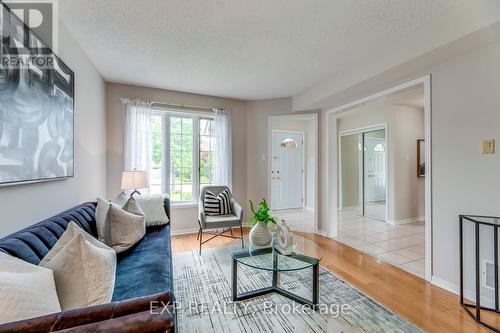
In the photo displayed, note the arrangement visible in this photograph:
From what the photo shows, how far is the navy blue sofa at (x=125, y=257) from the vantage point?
83cm

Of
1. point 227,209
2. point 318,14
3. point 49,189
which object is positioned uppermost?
point 318,14

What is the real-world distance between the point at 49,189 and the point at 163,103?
7.71ft

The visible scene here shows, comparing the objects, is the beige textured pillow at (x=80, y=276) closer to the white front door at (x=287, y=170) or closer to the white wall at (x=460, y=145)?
the white wall at (x=460, y=145)

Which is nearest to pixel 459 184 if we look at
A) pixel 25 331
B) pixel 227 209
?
pixel 227 209

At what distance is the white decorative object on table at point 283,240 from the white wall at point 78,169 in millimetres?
1800

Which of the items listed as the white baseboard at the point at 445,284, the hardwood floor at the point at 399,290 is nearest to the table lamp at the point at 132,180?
the hardwood floor at the point at 399,290

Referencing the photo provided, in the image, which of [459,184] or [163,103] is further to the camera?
[163,103]

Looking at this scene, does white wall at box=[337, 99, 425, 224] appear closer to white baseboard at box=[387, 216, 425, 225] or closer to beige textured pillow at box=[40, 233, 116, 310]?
white baseboard at box=[387, 216, 425, 225]

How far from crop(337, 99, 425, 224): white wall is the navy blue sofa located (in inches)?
173

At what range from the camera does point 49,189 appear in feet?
5.57

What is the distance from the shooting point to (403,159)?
182 inches

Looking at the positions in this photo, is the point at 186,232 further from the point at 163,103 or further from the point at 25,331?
the point at 25,331

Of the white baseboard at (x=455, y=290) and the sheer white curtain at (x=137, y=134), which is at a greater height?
the sheer white curtain at (x=137, y=134)

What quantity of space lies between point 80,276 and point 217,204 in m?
2.44
